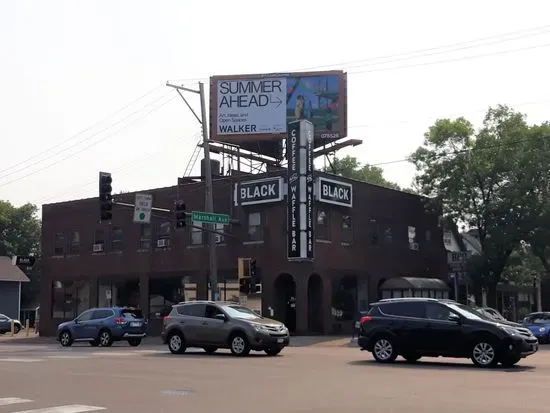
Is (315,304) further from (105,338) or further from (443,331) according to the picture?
(443,331)

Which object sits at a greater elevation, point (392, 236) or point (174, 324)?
point (392, 236)

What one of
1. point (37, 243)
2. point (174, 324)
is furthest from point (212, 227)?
point (37, 243)

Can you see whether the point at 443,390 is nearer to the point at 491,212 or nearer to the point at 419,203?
the point at 491,212

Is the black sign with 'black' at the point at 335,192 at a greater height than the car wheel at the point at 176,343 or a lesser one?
greater

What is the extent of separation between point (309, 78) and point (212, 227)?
14.5 meters

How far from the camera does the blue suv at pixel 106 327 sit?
1162 inches

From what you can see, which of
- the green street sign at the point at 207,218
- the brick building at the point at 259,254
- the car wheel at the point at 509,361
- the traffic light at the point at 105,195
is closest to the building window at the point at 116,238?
the brick building at the point at 259,254

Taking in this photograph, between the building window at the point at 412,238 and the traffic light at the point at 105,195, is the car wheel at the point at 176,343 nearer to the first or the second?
the traffic light at the point at 105,195

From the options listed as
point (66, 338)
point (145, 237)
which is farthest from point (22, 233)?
point (66, 338)

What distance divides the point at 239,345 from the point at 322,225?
16.8 metres

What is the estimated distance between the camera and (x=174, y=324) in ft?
77.4

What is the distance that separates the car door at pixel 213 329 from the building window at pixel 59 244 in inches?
1095

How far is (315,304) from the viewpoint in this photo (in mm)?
38438

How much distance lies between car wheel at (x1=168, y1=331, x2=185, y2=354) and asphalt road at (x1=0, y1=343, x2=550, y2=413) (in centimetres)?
266
